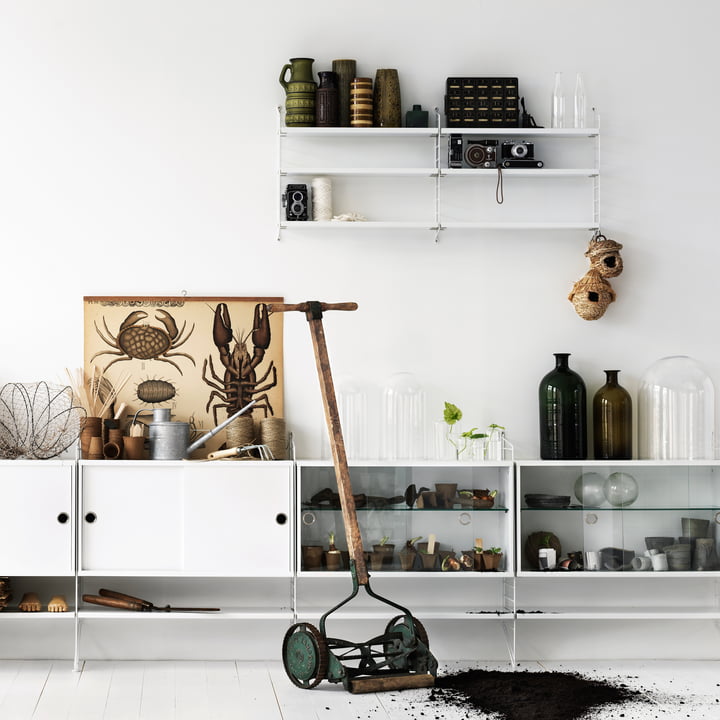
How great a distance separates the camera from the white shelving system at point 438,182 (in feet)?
15.0

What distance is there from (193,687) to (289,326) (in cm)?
164

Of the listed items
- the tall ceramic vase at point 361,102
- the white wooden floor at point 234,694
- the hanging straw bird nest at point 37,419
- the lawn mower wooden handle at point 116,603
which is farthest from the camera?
the tall ceramic vase at point 361,102

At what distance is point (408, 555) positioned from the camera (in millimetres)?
4250

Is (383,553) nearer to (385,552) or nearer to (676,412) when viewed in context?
(385,552)

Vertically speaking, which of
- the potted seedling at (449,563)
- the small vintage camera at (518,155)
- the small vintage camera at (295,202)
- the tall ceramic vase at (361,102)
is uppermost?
the tall ceramic vase at (361,102)

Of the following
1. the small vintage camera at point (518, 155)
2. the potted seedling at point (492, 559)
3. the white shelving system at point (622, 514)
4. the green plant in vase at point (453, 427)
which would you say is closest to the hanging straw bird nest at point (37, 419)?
the green plant in vase at point (453, 427)

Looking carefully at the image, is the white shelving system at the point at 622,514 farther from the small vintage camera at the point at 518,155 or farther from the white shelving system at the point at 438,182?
the small vintage camera at the point at 518,155

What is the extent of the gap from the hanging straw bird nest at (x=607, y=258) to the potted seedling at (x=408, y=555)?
1.51 metres

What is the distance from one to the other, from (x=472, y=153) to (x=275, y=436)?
157 cm

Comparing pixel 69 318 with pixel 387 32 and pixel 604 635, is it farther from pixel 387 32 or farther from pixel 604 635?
pixel 604 635

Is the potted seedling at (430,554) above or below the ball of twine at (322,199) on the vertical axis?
below

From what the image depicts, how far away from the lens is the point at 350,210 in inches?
180

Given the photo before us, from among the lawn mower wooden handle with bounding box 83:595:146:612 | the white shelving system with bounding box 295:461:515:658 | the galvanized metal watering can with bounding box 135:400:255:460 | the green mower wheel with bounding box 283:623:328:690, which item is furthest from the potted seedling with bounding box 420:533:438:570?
the lawn mower wooden handle with bounding box 83:595:146:612

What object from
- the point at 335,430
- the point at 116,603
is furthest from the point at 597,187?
the point at 116,603
